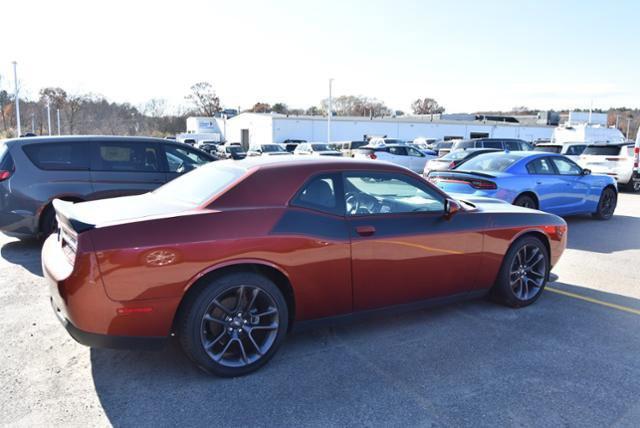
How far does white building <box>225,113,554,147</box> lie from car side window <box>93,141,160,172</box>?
4384 cm

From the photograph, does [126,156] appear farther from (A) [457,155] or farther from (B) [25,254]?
(A) [457,155]

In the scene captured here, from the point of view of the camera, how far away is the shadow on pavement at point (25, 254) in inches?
239

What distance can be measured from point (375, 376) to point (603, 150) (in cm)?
1626

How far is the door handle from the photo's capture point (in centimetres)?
372

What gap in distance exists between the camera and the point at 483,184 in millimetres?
8484

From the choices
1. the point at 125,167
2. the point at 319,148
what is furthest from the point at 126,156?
the point at 319,148

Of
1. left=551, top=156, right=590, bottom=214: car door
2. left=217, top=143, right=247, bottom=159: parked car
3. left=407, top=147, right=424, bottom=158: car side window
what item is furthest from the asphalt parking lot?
left=407, top=147, right=424, bottom=158: car side window

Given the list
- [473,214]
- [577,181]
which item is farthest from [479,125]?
[473,214]

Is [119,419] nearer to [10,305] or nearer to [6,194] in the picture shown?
[10,305]

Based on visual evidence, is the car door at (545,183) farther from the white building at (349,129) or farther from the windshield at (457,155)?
the white building at (349,129)

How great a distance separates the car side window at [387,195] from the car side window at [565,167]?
6.44 meters

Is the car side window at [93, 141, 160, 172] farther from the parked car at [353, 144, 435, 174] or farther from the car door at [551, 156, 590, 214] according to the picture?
the parked car at [353, 144, 435, 174]

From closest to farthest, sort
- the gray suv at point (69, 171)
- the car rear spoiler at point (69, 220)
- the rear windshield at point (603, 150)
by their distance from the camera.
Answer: the car rear spoiler at point (69, 220)
the gray suv at point (69, 171)
the rear windshield at point (603, 150)

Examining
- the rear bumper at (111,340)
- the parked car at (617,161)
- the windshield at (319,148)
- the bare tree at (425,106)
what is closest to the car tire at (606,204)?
the parked car at (617,161)
